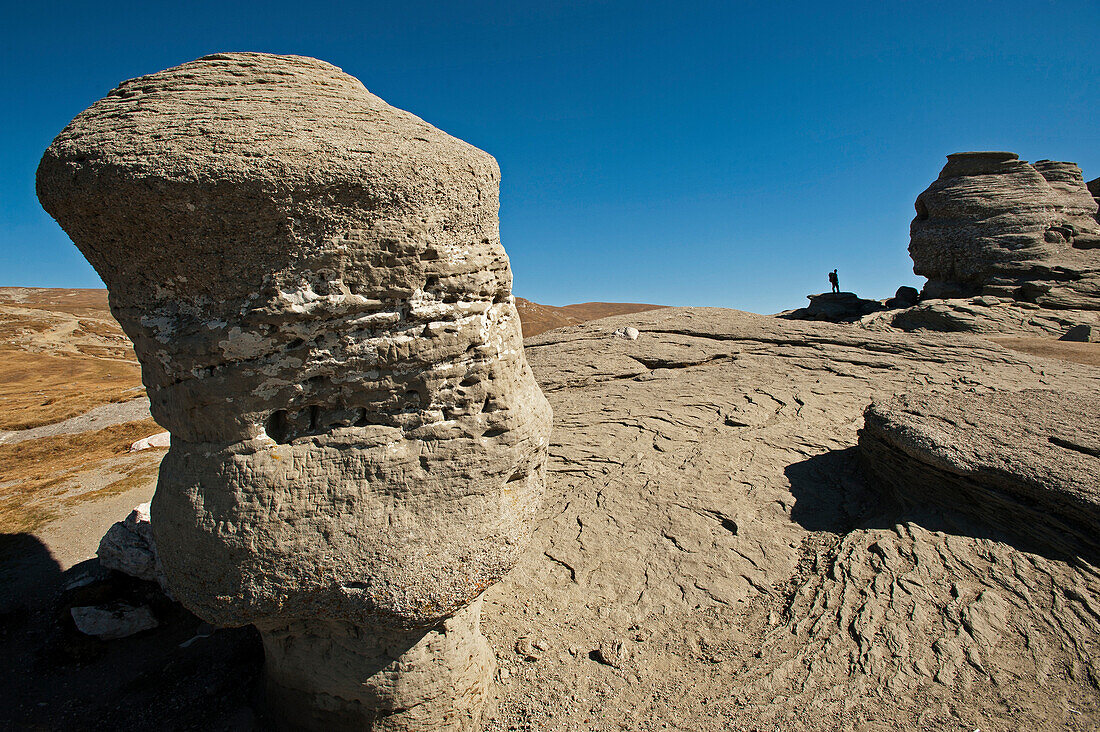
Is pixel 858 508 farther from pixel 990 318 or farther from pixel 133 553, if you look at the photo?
pixel 990 318

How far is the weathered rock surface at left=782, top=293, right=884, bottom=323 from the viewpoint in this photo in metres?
16.6

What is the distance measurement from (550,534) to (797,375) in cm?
467

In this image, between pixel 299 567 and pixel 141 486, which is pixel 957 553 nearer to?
pixel 299 567

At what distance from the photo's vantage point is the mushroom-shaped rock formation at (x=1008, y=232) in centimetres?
1332

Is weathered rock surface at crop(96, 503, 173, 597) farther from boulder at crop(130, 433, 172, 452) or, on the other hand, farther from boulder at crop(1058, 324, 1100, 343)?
boulder at crop(1058, 324, 1100, 343)

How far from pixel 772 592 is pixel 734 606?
1.17 ft

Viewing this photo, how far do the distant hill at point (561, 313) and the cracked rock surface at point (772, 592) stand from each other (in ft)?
83.2

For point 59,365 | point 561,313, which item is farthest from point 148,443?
point 561,313

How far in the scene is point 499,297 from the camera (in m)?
3.54

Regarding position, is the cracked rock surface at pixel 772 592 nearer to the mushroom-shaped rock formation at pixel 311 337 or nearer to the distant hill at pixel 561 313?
the mushroom-shaped rock formation at pixel 311 337

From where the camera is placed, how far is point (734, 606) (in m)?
4.32

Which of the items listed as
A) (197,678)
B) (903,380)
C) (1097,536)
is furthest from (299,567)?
(903,380)

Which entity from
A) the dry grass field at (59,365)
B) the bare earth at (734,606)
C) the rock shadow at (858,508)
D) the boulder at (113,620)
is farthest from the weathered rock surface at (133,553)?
the dry grass field at (59,365)

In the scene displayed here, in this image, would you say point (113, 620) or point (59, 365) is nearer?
point (113, 620)
